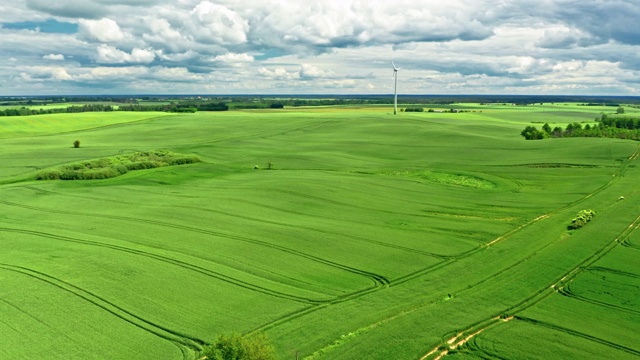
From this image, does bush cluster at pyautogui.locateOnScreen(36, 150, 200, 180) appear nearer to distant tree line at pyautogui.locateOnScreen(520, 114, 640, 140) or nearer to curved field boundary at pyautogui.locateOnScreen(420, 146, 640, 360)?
curved field boundary at pyautogui.locateOnScreen(420, 146, 640, 360)

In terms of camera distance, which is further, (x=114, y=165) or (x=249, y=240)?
(x=114, y=165)

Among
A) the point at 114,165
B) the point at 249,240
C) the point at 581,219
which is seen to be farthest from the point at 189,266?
A: the point at 114,165

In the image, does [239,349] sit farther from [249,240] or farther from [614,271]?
[614,271]

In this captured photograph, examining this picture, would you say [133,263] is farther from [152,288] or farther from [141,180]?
[141,180]

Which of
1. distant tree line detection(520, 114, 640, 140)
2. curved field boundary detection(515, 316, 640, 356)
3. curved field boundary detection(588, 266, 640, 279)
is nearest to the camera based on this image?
curved field boundary detection(515, 316, 640, 356)

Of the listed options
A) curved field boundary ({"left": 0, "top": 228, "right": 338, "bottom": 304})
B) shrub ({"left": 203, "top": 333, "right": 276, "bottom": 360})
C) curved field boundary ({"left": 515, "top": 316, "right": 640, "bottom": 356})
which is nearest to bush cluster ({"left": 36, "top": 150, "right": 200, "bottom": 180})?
curved field boundary ({"left": 0, "top": 228, "right": 338, "bottom": 304})

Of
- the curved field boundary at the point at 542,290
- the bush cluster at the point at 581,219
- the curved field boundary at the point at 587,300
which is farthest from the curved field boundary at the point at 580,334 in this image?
the bush cluster at the point at 581,219

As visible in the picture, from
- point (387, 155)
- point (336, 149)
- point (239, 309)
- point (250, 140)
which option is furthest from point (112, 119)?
point (239, 309)
